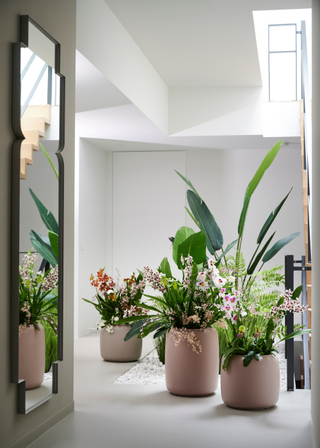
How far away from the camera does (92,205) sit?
6.62m

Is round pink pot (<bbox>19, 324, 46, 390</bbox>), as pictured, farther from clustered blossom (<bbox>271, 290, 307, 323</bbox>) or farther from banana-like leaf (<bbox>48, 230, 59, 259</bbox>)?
clustered blossom (<bbox>271, 290, 307, 323</bbox>)

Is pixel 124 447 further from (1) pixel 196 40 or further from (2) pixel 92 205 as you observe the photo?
(2) pixel 92 205

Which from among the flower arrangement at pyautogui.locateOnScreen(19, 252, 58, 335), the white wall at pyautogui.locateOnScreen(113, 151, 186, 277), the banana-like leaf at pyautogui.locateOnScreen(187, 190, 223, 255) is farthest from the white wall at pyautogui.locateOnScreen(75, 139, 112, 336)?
the flower arrangement at pyautogui.locateOnScreen(19, 252, 58, 335)

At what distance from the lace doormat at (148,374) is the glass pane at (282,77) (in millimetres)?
3499

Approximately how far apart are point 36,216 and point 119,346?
221 cm

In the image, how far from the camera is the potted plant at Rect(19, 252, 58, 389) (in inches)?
92.3

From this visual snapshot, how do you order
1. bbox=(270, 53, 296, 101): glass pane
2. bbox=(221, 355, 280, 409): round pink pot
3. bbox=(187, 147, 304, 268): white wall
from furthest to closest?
bbox=(187, 147, 304, 268): white wall
bbox=(270, 53, 296, 101): glass pane
bbox=(221, 355, 280, 409): round pink pot

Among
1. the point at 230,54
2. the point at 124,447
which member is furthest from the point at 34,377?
the point at 230,54

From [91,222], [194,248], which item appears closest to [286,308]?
[194,248]

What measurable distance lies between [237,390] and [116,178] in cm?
466

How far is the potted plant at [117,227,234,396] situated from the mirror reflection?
0.79m

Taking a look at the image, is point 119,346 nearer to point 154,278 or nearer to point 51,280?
point 154,278

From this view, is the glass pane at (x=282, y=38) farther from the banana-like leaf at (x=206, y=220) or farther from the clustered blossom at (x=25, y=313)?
the clustered blossom at (x=25, y=313)

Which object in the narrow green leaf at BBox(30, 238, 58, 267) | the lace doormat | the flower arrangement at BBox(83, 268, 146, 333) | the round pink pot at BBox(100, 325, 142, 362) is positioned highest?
the narrow green leaf at BBox(30, 238, 58, 267)
